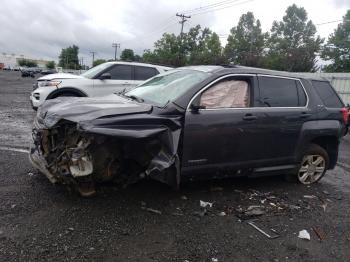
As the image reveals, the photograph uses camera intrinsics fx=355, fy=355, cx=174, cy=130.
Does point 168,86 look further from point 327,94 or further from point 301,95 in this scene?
point 327,94

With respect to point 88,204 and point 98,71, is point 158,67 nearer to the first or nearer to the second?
→ point 98,71

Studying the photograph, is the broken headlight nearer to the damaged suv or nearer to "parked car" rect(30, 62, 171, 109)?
"parked car" rect(30, 62, 171, 109)

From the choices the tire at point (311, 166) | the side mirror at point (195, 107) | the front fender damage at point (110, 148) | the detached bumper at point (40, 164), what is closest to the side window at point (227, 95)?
the side mirror at point (195, 107)

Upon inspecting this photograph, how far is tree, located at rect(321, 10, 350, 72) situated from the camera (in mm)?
44875

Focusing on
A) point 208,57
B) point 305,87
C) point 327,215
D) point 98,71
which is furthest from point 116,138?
point 208,57

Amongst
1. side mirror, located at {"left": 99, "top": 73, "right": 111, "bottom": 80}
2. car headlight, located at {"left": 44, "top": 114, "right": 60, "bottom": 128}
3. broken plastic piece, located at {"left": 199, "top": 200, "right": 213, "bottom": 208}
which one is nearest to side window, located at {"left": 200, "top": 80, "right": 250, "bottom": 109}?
broken plastic piece, located at {"left": 199, "top": 200, "right": 213, "bottom": 208}

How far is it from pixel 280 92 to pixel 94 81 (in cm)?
596

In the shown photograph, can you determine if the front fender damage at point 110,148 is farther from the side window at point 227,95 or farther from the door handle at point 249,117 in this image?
the door handle at point 249,117

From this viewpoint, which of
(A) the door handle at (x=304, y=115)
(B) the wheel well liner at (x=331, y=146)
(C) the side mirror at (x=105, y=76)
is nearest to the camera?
(A) the door handle at (x=304, y=115)

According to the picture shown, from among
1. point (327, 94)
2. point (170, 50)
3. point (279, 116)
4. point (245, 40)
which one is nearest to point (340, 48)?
point (245, 40)

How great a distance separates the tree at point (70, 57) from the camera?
10719cm

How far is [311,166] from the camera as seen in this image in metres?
5.88

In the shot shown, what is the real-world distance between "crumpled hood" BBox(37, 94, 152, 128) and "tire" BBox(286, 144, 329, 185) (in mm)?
2844

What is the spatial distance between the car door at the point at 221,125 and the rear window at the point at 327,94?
1.39m
